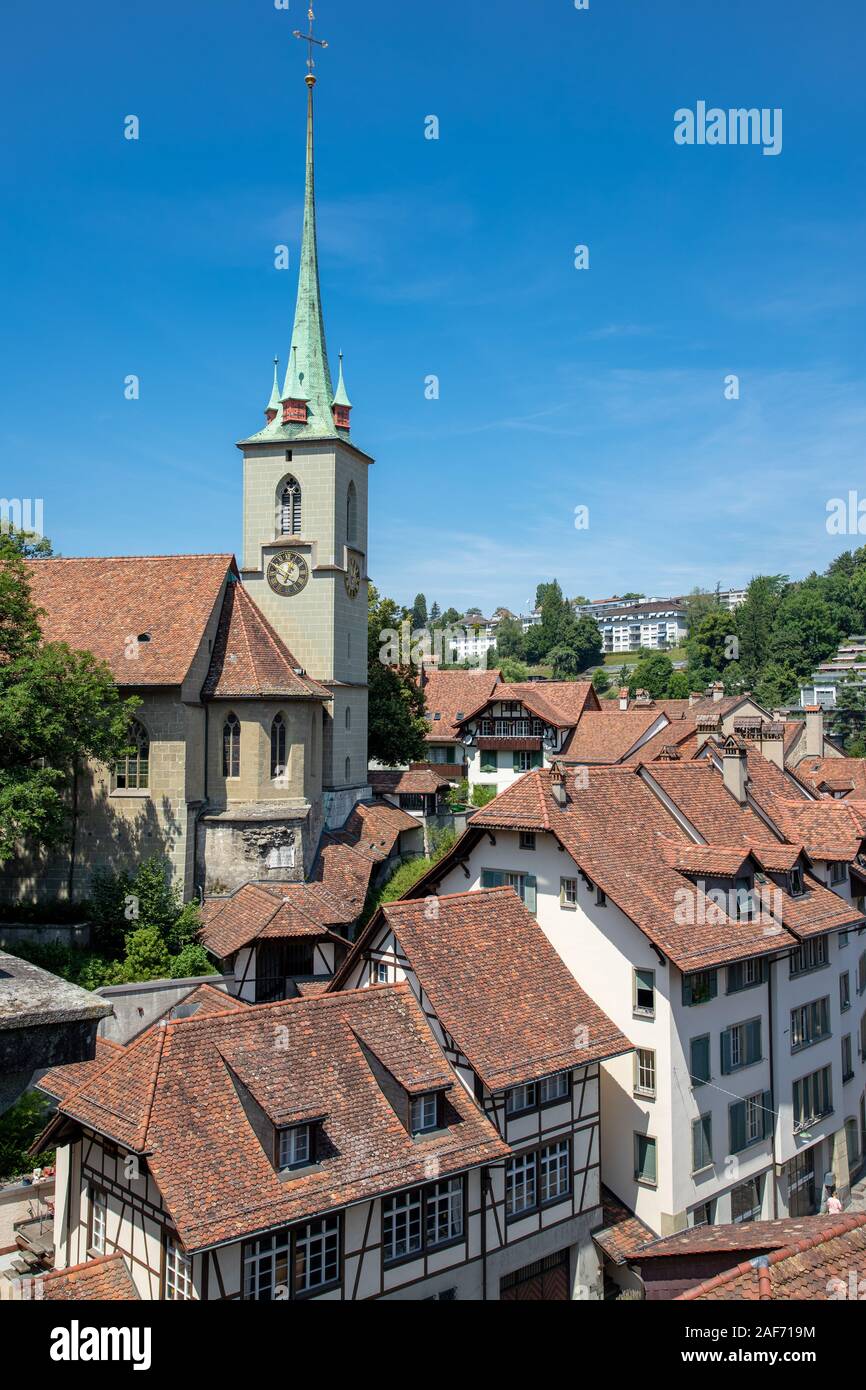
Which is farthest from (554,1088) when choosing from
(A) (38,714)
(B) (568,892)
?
(A) (38,714)

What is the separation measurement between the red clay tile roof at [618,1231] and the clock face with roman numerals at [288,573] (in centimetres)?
2998

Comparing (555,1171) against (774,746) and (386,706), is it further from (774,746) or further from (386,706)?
(386,706)

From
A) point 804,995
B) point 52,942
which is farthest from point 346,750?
point 804,995

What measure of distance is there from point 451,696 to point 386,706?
760 inches

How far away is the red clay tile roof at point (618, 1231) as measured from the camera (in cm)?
2320

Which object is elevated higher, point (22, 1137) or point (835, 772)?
point (835, 772)

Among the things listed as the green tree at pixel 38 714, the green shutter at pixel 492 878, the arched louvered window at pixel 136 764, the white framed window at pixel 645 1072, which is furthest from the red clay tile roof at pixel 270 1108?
the arched louvered window at pixel 136 764

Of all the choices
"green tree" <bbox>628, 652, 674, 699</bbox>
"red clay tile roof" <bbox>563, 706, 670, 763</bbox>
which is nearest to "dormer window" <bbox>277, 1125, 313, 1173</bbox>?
"red clay tile roof" <bbox>563, 706, 670, 763</bbox>

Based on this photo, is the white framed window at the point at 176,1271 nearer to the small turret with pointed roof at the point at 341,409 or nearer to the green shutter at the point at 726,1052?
the green shutter at the point at 726,1052

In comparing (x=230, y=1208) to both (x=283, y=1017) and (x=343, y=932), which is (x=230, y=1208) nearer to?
(x=283, y=1017)

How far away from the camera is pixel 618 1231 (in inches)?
941

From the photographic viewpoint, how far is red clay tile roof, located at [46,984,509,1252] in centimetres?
1711

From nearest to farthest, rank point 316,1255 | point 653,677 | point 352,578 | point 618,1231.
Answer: point 316,1255 → point 618,1231 → point 352,578 → point 653,677
